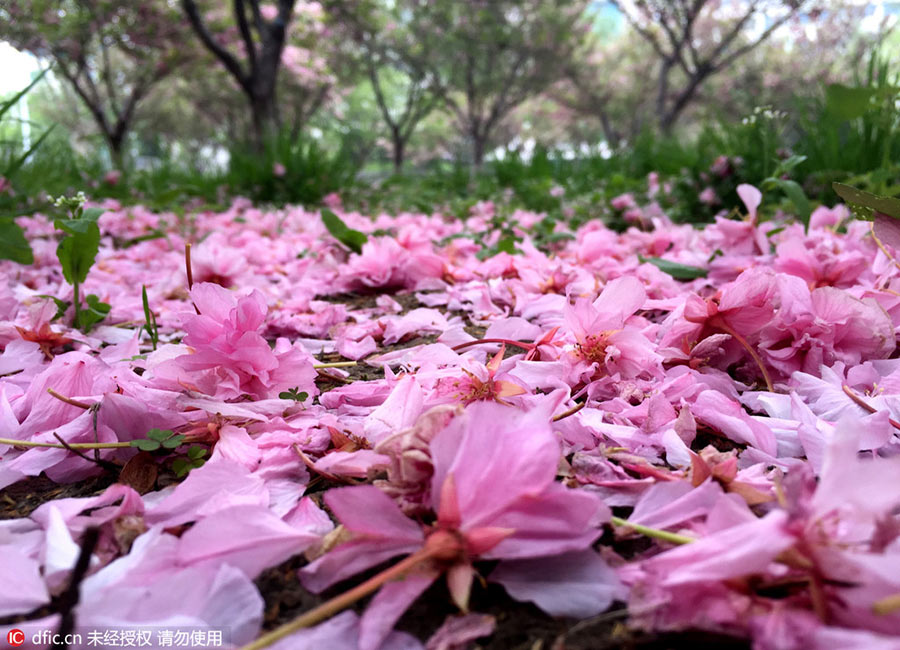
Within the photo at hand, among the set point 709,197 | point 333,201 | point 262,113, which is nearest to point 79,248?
point 709,197

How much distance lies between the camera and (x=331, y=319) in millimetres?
1373

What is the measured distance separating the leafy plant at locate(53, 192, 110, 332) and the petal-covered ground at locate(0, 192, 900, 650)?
0.07 meters

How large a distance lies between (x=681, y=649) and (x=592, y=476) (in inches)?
8.3

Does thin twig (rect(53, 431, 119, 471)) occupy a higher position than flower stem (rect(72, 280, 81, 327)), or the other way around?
flower stem (rect(72, 280, 81, 327))

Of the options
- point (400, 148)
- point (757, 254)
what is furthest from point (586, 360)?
point (400, 148)

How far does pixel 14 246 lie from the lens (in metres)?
1.32

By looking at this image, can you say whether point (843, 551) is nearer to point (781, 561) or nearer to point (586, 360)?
point (781, 561)

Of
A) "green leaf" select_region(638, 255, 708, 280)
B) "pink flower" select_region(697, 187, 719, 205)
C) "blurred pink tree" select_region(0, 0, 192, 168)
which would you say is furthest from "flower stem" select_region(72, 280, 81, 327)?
"blurred pink tree" select_region(0, 0, 192, 168)

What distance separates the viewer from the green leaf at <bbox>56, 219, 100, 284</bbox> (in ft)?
3.81

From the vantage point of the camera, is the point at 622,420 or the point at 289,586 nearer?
the point at 289,586

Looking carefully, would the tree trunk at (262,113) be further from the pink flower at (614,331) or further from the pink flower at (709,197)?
the pink flower at (614,331)

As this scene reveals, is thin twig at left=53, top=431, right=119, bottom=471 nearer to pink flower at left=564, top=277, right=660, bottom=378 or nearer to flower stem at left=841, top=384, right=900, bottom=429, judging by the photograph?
pink flower at left=564, top=277, right=660, bottom=378

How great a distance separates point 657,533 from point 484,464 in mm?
156

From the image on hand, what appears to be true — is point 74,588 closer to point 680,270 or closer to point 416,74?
point 680,270
